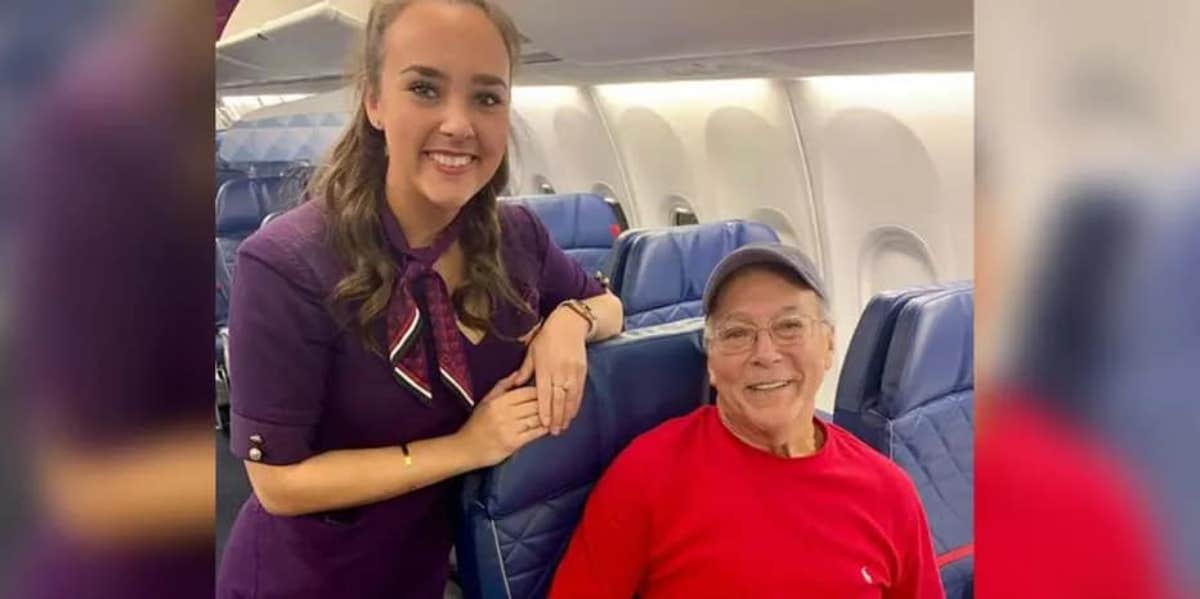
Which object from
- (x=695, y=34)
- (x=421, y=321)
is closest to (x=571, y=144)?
(x=695, y=34)

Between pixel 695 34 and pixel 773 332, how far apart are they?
662mm

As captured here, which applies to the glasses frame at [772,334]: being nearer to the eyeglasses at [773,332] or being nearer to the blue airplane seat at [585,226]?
the eyeglasses at [773,332]

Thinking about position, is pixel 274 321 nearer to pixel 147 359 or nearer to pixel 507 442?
pixel 507 442

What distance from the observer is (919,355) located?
1338 millimetres

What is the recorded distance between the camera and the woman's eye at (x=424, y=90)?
2.35 ft

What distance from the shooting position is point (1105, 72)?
250mm

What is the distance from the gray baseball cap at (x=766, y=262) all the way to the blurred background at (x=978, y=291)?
867 millimetres

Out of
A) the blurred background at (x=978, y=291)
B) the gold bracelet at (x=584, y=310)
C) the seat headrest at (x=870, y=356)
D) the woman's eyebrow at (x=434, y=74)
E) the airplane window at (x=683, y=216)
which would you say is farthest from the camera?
the airplane window at (x=683, y=216)

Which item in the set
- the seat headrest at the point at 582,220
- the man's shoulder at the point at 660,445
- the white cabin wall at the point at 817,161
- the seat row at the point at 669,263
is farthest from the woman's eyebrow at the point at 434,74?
the seat headrest at the point at 582,220

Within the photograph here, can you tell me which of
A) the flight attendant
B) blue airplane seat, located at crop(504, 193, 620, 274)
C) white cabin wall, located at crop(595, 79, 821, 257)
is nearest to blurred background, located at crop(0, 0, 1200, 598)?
the flight attendant

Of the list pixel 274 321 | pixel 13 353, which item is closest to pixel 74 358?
pixel 13 353

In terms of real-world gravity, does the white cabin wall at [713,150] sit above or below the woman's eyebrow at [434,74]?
above

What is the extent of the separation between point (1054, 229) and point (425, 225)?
62 centimetres

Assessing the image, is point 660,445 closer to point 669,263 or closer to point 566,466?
point 566,466
